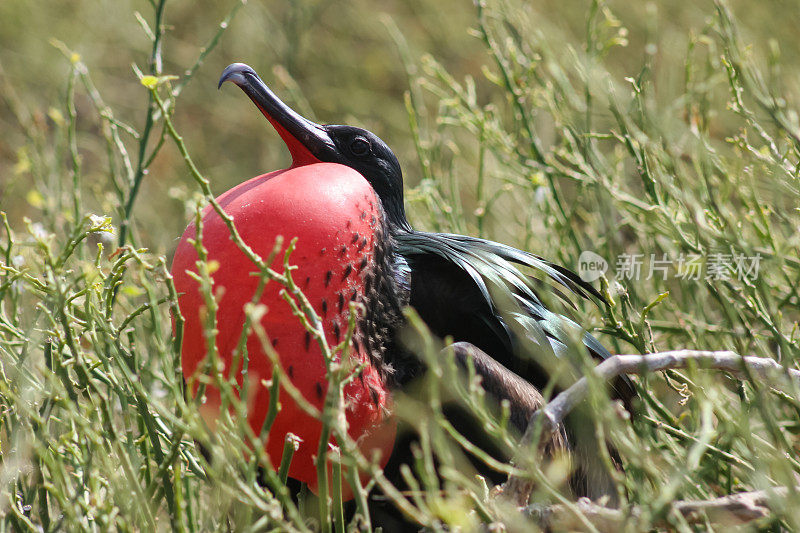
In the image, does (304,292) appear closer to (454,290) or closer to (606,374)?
(454,290)

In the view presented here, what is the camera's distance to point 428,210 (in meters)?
2.30

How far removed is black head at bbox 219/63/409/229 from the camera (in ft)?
5.09

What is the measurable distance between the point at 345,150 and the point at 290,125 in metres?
0.11

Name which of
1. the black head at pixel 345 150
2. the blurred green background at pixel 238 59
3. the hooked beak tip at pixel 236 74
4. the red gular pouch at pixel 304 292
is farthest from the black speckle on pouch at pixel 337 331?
the blurred green background at pixel 238 59

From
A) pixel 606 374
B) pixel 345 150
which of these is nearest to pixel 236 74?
pixel 345 150

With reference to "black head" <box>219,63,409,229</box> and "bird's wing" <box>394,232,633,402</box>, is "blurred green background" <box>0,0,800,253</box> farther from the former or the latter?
"bird's wing" <box>394,232,633,402</box>

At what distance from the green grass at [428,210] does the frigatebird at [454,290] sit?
73mm

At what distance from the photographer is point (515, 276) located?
57.9 inches

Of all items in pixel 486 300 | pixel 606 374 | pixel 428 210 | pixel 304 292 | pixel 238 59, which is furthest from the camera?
pixel 238 59

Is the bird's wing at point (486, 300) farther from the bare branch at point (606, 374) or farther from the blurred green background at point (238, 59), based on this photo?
the blurred green background at point (238, 59)

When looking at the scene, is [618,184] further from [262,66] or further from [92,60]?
[92,60]

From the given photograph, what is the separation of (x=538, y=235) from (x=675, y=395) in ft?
2.21

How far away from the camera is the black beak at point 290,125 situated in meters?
1.51

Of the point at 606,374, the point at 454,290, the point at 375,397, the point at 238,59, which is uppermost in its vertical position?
the point at 606,374
